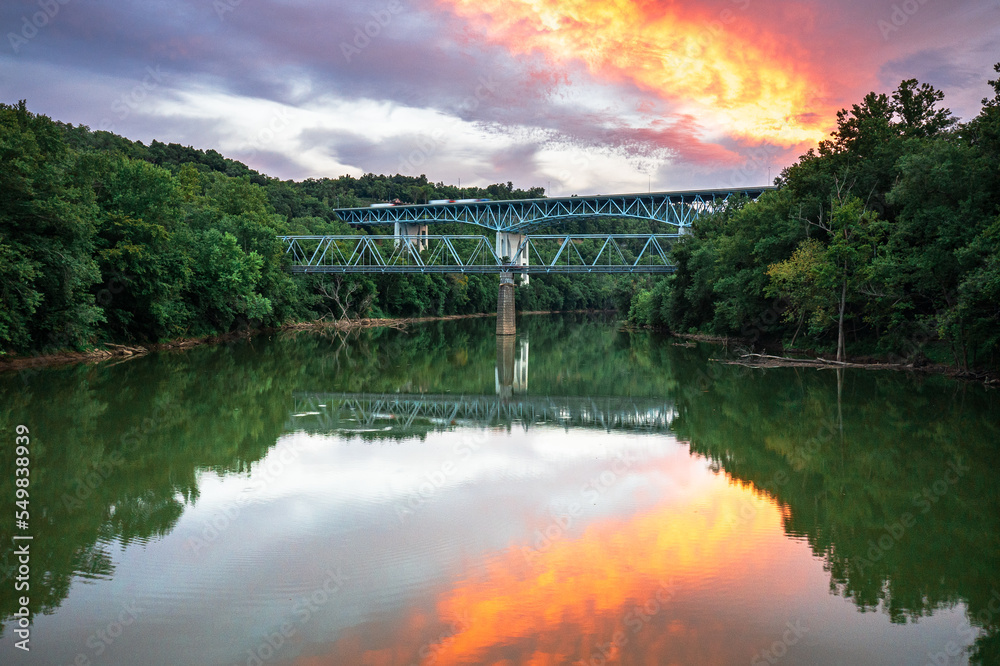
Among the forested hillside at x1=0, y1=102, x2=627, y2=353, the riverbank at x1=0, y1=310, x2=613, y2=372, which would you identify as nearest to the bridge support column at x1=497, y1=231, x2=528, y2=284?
the riverbank at x1=0, y1=310, x2=613, y2=372

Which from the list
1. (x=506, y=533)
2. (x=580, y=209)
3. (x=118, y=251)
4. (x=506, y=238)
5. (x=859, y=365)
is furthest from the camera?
(x=506, y=238)

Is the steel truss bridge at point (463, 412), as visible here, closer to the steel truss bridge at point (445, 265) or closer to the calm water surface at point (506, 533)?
the calm water surface at point (506, 533)

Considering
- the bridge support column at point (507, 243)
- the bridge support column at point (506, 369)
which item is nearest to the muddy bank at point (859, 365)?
the bridge support column at point (506, 369)

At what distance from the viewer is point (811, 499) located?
12484 mm

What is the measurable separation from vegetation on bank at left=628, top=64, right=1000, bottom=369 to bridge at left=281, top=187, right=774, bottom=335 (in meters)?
22.3

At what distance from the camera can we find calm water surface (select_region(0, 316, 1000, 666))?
732cm

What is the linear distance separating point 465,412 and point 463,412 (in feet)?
0.22

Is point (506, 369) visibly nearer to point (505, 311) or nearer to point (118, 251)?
point (118, 251)

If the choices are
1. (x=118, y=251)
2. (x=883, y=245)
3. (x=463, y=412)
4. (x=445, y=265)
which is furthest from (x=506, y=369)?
(x=445, y=265)

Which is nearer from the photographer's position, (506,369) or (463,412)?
(463,412)

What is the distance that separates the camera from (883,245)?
100 feet

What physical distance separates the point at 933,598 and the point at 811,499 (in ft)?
13.5

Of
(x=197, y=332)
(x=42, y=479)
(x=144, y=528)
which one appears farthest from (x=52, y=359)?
(x=144, y=528)

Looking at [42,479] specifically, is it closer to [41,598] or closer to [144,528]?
[144,528]
